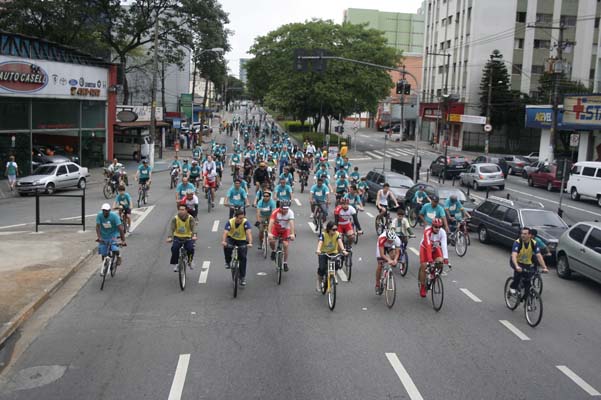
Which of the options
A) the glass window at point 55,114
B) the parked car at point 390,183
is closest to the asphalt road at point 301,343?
the parked car at point 390,183

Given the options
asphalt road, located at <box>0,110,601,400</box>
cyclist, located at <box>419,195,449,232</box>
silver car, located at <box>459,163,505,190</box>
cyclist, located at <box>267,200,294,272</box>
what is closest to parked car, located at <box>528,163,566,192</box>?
silver car, located at <box>459,163,505,190</box>

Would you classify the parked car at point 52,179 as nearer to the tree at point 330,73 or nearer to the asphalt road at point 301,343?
the asphalt road at point 301,343

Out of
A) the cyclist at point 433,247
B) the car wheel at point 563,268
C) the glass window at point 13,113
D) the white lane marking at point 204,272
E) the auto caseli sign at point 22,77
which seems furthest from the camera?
the glass window at point 13,113

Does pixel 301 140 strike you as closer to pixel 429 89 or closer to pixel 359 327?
pixel 429 89

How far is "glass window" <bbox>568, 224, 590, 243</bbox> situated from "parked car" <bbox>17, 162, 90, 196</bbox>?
21.6m

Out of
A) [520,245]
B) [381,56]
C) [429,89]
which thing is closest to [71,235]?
[520,245]

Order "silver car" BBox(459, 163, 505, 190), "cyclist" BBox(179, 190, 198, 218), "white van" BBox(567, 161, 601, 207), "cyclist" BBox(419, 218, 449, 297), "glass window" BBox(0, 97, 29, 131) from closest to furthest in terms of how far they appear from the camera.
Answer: "cyclist" BBox(419, 218, 449, 297) < "cyclist" BBox(179, 190, 198, 218) < "glass window" BBox(0, 97, 29, 131) < "white van" BBox(567, 161, 601, 207) < "silver car" BBox(459, 163, 505, 190)

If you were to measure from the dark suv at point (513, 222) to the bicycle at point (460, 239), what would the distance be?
1300 millimetres

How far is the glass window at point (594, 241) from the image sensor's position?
14070 mm

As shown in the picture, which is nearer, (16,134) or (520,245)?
(520,245)

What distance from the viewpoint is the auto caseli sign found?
101ft

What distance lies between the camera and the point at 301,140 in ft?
249

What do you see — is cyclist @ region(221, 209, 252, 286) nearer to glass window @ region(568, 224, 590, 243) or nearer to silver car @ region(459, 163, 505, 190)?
glass window @ region(568, 224, 590, 243)

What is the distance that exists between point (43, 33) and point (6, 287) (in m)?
42.1
